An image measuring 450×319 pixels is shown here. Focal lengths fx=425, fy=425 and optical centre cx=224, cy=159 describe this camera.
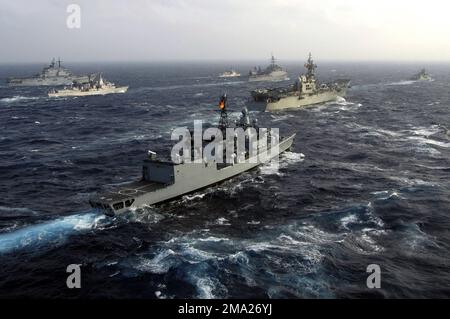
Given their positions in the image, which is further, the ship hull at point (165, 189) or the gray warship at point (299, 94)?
the gray warship at point (299, 94)

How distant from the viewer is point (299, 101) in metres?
96.7

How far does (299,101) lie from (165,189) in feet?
218

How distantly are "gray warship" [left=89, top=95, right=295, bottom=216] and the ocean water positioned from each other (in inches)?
33.1

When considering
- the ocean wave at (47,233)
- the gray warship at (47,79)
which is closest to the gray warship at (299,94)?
the ocean wave at (47,233)

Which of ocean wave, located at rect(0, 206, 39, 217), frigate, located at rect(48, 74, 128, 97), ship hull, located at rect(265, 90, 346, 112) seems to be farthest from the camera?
frigate, located at rect(48, 74, 128, 97)

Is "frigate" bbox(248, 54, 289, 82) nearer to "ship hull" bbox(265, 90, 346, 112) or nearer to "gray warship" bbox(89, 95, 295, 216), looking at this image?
"ship hull" bbox(265, 90, 346, 112)

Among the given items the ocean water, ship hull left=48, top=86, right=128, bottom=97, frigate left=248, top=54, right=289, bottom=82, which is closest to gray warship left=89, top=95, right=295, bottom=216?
the ocean water

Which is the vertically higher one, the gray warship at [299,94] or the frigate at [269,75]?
the frigate at [269,75]

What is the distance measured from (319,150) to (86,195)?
31.4 meters

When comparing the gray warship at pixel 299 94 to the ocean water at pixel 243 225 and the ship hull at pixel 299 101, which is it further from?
the ocean water at pixel 243 225

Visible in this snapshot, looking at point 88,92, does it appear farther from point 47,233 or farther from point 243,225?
point 243,225

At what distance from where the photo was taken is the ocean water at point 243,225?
24.0 metres

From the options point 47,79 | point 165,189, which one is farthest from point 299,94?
point 47,79

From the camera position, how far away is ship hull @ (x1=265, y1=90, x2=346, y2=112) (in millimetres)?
92081
